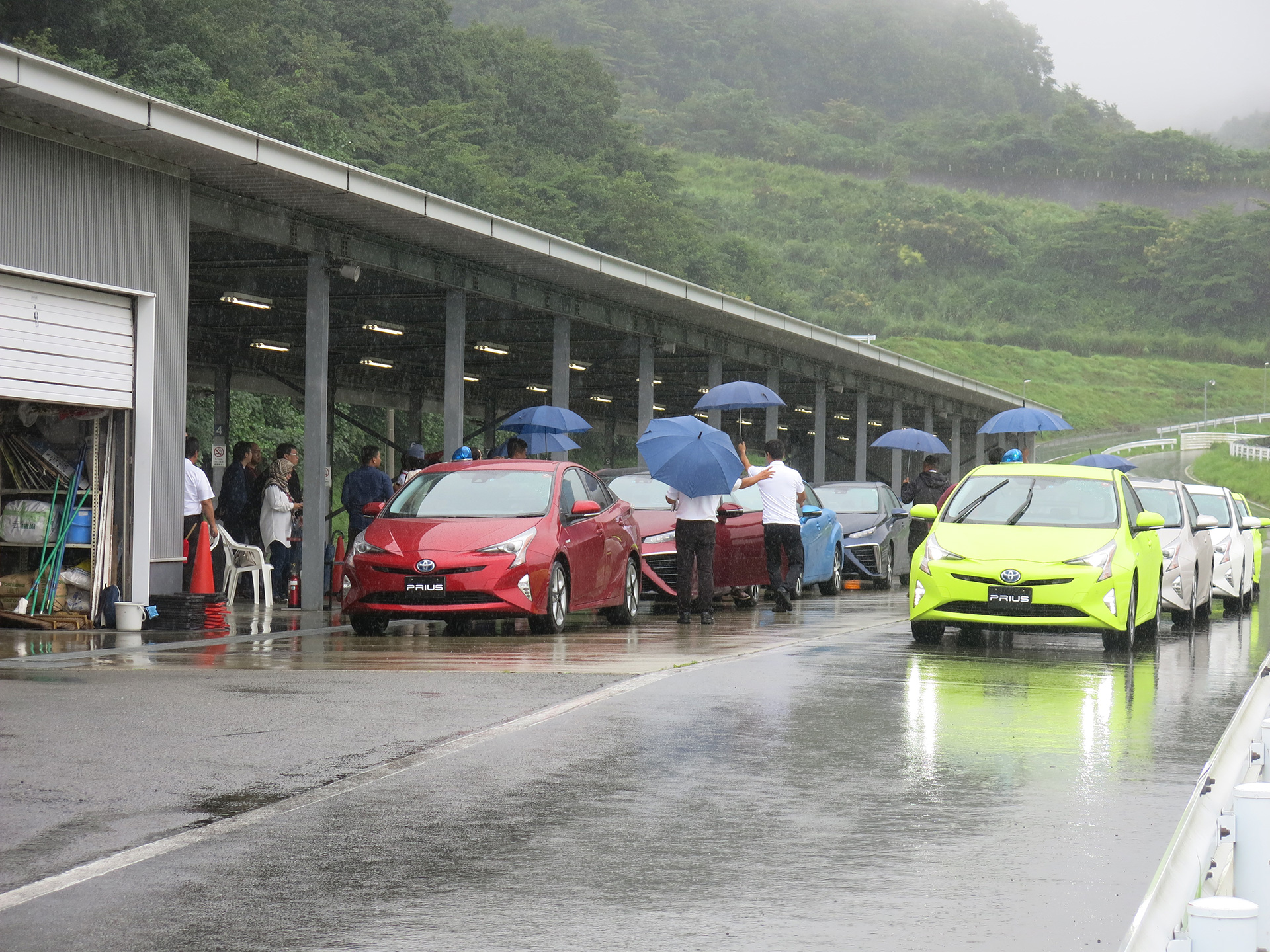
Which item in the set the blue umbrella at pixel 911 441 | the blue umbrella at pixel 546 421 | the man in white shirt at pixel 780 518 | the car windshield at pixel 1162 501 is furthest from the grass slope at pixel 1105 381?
the man in white shirt at pixel 780 518

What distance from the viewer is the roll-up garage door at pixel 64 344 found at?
48.9 feet

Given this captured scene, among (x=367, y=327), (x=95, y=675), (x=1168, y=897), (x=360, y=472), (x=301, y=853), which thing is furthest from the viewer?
(x=367, y=327)

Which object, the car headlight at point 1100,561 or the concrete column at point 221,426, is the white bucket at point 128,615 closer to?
the car headlight at point 1100,561

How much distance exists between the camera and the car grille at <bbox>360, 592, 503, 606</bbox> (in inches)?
596

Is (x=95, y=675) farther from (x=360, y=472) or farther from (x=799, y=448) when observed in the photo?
(x=799, y=448)

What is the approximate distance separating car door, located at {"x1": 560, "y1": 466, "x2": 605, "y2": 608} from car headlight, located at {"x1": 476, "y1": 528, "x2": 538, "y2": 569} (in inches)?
23.9

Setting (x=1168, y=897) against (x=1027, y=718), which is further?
(x=1027, y=718)

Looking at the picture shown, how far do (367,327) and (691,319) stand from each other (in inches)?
252

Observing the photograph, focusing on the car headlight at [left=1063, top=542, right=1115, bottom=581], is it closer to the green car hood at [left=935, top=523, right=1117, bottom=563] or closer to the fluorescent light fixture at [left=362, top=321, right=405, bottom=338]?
the green car hood at [left=935, top=523, right=1117, bottom=563]

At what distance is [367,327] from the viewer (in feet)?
94.2

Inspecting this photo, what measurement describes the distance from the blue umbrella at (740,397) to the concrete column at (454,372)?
158 inches

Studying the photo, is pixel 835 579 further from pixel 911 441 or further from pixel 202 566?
pixel 202 566

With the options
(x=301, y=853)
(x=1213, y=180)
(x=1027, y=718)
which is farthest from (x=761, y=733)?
(x=1213, y=180)

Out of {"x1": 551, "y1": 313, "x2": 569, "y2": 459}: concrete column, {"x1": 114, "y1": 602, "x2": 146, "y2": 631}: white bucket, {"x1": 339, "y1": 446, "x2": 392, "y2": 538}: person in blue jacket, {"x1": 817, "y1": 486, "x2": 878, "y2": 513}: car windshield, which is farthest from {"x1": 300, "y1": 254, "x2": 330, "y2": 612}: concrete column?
{"x1": 817, "y1": 486, "x2": 878, "y2": 513}: car windshield
